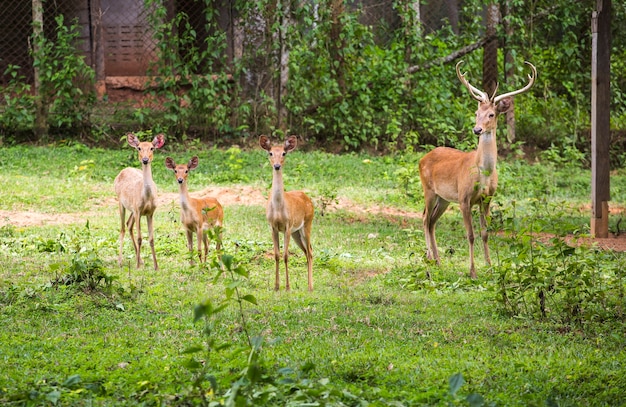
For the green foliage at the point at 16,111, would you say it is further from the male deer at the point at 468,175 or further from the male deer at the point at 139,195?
the male deer at the point at 468,175

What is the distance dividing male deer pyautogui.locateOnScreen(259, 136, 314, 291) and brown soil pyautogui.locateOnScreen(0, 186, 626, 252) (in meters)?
3.10

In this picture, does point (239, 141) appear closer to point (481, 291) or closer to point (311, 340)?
point (481, 291)

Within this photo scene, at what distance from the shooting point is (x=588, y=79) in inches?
719

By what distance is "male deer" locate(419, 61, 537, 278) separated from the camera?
9250 mm

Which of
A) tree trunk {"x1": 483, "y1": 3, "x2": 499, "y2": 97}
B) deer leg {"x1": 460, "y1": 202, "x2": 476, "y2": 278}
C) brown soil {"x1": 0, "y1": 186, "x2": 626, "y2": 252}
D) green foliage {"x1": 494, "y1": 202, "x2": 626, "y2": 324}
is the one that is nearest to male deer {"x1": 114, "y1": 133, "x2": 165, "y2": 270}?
brown soil {"x1": 0, "y1": 186, "x2": 626, "y2": 252}

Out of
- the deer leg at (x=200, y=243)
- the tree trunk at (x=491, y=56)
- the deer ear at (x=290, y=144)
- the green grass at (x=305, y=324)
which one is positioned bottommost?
the green grass at (x=305, y=324)

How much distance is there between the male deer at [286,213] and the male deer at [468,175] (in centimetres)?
160

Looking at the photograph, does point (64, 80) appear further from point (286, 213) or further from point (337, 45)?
point (286, 213)

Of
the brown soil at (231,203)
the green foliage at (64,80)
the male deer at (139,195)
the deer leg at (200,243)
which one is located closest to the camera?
the deer leg at (200,243)

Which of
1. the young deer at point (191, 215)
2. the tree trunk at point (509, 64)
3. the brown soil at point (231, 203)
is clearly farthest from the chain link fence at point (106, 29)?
the young deer at point (191, 215)

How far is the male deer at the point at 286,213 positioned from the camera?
26.5 feet

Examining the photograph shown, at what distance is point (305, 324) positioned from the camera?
6617mm

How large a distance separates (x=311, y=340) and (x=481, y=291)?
232 cm

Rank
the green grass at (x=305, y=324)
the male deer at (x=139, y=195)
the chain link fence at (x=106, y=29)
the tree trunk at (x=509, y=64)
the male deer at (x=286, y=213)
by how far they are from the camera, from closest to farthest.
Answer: the green grass at (x=305, y=324) < the male deer at (x=286, y=213) < the male deer at (x=139, y=195) < the chain link fence at (x=106, y=29) < the tree trunk at (x=509, y=64)
